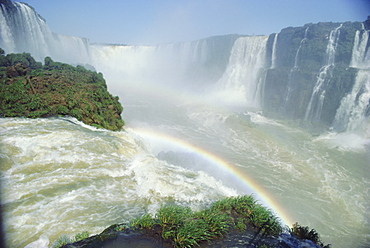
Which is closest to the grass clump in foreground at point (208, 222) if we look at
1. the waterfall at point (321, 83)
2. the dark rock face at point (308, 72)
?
the dark rock face at point (308, 72)

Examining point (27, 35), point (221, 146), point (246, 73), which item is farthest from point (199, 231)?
point (27, 35)

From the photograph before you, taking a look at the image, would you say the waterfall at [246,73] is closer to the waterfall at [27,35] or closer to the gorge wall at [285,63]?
the gorge wall at [285,63]

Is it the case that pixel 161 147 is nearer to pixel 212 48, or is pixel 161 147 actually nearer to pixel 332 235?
pixel 332 235

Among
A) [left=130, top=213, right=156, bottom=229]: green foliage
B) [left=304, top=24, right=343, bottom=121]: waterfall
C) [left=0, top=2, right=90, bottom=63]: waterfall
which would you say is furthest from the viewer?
[left=0, top=2, right=90, bottom=63]: waterfall

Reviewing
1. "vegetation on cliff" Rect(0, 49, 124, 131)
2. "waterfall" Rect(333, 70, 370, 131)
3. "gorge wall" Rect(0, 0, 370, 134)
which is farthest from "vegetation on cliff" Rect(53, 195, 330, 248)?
"gorge wall" Rect(0, 0, 370, 134)

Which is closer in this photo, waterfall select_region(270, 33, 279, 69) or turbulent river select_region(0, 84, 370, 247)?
turbulent river select_region(0, 84, 370, 247)

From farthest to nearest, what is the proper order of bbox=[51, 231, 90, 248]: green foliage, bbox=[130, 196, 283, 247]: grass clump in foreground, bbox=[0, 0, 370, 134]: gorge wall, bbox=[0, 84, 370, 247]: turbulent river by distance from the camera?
bbox=[0, 0, 370, 134]: gorge wall
bbox=[0, 84, 370, 247]: turbulent river
bbox=[130, 196, 283, 247]: grass clump in foreground
bbox=[51, 231, 90, 248]: green foliage

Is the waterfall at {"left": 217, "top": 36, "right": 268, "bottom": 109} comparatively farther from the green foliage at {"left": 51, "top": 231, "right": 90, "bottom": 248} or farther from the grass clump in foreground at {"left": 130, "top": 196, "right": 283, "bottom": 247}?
the green foliage at {"left": 51, "top": 231, "right": 90, "bottom": 248}

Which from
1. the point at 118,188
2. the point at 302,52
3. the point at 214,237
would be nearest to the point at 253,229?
the point at 214,237
